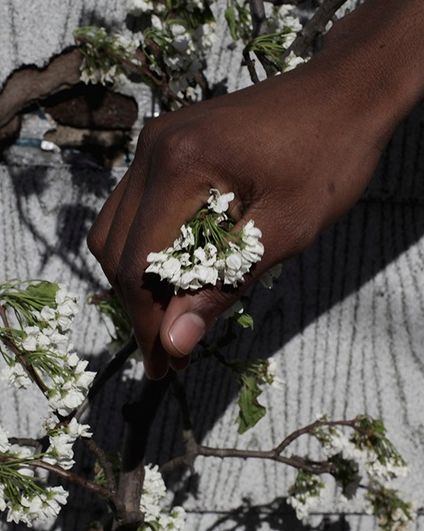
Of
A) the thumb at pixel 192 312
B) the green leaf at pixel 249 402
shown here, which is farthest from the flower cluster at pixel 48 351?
the green leaf at pixel 249 402

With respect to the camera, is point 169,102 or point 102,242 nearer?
point 102,242

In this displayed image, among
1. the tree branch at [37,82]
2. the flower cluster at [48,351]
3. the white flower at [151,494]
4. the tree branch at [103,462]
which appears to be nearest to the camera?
the flower cluster at [48,351]

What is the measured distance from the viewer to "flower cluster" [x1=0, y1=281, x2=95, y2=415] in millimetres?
1225

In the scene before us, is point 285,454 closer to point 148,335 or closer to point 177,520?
point 177,520

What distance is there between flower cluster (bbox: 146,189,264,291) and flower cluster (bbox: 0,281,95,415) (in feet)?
0.54

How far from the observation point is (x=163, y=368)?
1330 mm

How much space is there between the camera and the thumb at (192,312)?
120 centimetres

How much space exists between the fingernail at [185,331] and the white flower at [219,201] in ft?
0.45

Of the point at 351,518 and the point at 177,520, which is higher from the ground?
the point at 351,518

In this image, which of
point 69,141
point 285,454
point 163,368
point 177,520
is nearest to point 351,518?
point 285,454

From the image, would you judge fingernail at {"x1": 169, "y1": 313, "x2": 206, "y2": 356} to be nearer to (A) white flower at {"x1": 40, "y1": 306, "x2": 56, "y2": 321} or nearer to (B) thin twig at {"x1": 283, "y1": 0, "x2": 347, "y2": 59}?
(A) white flower at {"x1": 40, "y1": 306, "x2": 56, "y2": 321}

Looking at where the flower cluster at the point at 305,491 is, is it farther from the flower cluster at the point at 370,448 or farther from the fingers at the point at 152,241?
the fingers at the point at 152,241

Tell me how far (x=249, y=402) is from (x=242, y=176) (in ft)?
1.59

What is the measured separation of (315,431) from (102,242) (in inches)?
20.4
